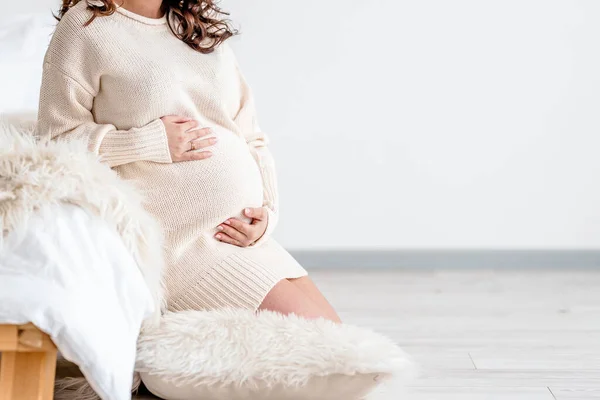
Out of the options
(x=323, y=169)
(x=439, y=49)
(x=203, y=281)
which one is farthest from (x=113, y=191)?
(x=439, y=49)

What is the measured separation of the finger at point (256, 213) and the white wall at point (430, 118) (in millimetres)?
1236

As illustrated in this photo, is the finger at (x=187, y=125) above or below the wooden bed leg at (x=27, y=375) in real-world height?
above

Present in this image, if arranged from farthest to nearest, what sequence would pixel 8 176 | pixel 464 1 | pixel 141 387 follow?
pixel 464 1, pixel 141 387, pixel 8 176

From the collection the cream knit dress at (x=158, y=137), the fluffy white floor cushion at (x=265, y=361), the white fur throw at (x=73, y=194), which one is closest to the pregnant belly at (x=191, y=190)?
the cream knit dress at (x=158, y=137)

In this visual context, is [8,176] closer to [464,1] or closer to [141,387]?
[141,387]

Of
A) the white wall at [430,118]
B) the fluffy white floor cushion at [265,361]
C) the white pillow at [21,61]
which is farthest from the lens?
the white wall at [430,118]

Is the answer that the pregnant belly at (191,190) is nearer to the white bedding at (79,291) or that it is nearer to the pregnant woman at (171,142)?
the pregnant woman at (171,142)

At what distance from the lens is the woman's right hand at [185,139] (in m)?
1.59

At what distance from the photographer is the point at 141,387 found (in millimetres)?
1575

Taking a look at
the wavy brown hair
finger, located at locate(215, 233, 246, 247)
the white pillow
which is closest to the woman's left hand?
finger, located at locate(215, 233, 246, 247)

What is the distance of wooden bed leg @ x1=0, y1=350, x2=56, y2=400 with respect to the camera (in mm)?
1308

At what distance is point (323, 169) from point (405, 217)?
34 centimetres

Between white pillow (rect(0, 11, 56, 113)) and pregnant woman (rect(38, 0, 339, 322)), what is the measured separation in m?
0.40

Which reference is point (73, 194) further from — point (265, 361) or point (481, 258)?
point (481, 258)
